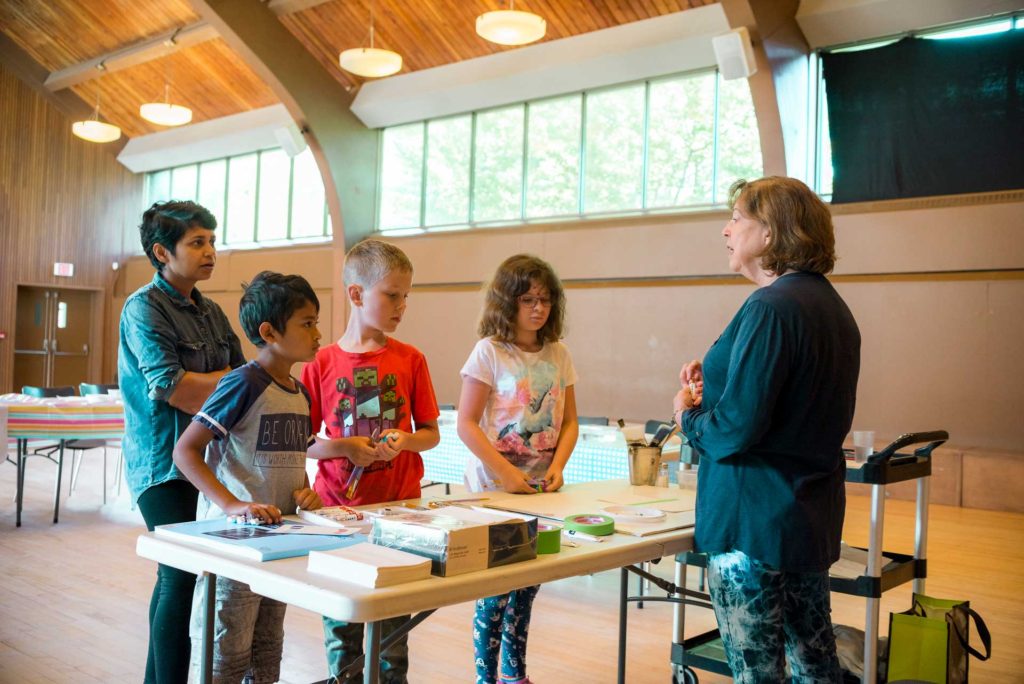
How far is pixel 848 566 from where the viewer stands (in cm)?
266

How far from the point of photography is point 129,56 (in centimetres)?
1262

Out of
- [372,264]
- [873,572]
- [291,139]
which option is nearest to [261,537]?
[372,264]

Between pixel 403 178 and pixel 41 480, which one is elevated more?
pixel 403 178

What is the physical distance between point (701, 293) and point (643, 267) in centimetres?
80

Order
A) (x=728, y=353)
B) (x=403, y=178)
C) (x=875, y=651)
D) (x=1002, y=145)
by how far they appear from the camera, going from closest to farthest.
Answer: (x=728, y=353) < (x=875, y=651) < (x=1002, y=145) < (x=403, y=178)

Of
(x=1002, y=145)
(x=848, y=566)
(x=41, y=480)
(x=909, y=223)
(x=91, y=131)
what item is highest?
(x=91, y=131)

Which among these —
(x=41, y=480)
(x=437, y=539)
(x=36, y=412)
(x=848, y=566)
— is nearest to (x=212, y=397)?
(x=437, y=539)

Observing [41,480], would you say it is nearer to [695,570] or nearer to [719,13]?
[695,570]

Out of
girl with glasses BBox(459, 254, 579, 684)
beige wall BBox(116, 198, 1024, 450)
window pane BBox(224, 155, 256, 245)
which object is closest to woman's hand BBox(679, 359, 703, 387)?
girl with glasses BBox(459, 254, 579, 684)

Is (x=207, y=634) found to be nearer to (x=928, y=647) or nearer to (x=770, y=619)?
(x=770, y=619)

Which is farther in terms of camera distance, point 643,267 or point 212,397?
point 643,267

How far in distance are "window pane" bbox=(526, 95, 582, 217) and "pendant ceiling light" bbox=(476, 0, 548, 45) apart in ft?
10.7

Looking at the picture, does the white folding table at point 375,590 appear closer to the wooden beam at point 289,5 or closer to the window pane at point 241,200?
the wooden beam at point 289,5

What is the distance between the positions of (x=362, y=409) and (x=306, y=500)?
0.33 metres
